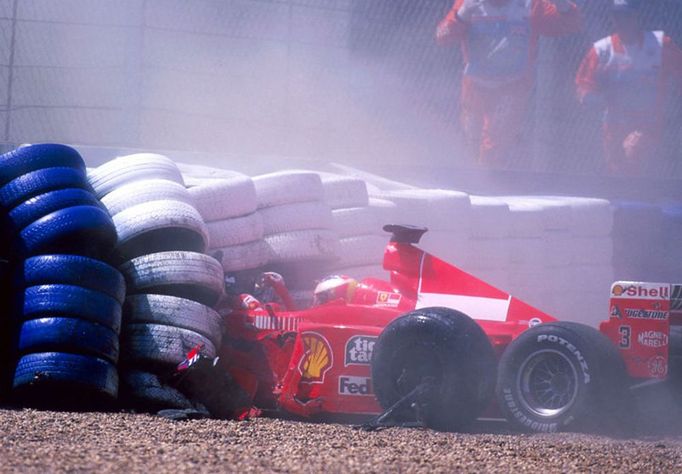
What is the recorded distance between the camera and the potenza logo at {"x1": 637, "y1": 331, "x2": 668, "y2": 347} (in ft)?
19.8

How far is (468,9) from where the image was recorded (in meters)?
11.2

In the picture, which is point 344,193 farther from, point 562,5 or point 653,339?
point 562,5

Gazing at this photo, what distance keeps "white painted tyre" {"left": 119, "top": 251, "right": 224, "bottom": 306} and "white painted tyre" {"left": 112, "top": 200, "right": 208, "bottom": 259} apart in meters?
0.17

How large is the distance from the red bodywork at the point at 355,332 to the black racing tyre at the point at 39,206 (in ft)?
3.99

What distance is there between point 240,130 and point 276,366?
5349 mm

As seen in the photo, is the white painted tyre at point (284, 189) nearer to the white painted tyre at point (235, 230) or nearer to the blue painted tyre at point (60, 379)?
the white painted tyre at point (235, 230)

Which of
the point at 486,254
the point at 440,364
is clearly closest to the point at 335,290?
the point at 440,364

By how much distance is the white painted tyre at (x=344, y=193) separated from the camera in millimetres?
8477

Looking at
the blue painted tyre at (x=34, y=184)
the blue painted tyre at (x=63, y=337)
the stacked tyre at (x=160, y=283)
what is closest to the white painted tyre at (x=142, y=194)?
the stacked tyre at (x=160, y=283)

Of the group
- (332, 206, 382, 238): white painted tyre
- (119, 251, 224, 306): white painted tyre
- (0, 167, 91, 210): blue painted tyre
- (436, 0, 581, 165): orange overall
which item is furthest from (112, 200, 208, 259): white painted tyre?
(436, 0, 581, 165): orange overall

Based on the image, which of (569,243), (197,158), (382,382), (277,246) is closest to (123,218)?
(277,246)

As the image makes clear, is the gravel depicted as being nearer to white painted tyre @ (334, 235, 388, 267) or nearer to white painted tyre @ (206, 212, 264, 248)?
white painted tyre @ (206, 212, 264, 248)

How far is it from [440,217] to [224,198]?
6.40ft

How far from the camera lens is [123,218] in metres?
6.96
